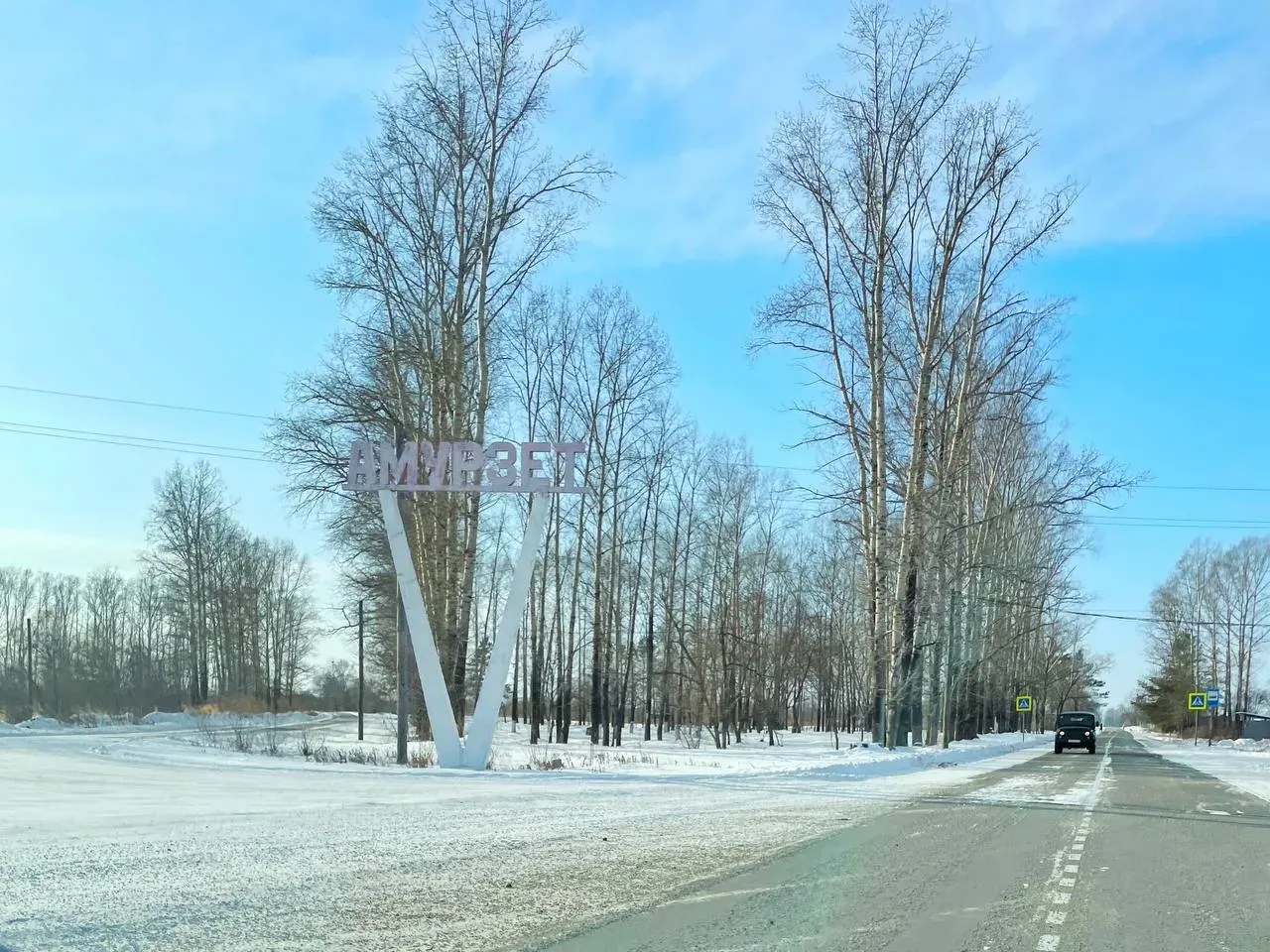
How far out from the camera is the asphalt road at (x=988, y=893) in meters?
6.74

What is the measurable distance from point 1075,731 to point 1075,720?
61cm

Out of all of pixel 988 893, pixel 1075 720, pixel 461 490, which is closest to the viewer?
pixel 988 893

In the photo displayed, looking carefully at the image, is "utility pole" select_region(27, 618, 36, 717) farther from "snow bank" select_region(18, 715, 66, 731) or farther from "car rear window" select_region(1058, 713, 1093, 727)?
"car rear window" select_region(1058, 713, 1093, 727)

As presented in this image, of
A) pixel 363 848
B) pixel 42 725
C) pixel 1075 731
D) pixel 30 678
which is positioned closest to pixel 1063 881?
pixel 363 848

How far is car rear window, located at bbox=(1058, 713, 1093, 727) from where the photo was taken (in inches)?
1881

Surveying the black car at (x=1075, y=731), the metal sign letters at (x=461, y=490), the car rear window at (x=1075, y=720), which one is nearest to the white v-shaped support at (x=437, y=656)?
the metal sign letters at (x=461, y=490)

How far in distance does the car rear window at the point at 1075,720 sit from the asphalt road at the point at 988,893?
3489 centimetres

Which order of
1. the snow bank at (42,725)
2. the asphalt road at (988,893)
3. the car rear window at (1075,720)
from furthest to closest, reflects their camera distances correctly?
the snow bank at (42,725) → the car rear window at (1075,720) → the asphalt road at (988,893)

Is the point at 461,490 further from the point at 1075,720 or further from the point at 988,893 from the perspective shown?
the point at 1075,720

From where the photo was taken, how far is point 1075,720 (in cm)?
4806

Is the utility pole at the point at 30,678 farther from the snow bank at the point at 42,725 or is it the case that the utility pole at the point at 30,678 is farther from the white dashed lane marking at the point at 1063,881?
the white dashed lane marking at the point at 1063,881

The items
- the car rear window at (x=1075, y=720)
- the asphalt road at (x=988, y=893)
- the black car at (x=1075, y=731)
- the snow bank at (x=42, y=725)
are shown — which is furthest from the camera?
the snow bank at (x=42, y=725)

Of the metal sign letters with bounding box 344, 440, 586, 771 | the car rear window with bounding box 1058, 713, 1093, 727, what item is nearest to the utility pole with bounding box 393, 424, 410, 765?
the metal sign letters with bounding box 344, 440, 586, 771

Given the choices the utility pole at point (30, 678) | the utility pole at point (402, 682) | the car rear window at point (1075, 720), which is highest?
the utility pole at point (402, 682)
